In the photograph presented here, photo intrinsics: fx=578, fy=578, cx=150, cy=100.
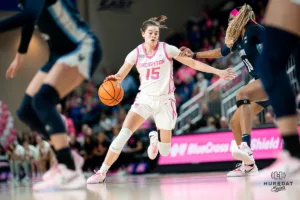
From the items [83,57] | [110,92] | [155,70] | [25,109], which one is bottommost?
[25,109]

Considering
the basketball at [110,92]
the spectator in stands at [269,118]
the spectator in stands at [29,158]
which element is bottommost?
the spectator in stands at [29,158]

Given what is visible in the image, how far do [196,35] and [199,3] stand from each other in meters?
2.02

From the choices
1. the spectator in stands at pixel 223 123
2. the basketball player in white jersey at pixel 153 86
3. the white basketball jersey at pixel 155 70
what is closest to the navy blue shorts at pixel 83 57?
the basketball player in white jersey at pixel 153 86

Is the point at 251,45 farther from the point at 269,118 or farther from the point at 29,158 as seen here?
the point at 29,158

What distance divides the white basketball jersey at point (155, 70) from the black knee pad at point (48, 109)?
1.81 m

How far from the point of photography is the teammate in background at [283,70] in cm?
291

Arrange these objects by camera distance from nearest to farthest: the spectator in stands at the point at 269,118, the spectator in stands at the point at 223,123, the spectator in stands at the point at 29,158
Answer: the spectator in stands at the point at 269,118, the spectator in stands at the point at 223,123, the spectator in stands at the point at 29,158

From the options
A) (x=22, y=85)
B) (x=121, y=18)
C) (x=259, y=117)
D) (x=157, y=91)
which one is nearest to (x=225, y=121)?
(x=259, y=117)

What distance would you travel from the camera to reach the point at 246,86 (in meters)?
5.83

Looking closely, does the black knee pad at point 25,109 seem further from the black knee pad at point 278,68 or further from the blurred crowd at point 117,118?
the blurred crowd at point 117,118

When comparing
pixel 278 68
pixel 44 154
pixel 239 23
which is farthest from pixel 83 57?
pixel 44 154

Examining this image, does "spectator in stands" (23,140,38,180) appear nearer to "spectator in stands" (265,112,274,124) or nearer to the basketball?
"spectator in stands" (265,112,274,124)

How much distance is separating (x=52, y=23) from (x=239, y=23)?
88.6 inches

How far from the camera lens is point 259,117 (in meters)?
10.2
